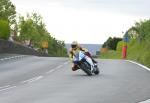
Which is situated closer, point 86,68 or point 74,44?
point 86,68

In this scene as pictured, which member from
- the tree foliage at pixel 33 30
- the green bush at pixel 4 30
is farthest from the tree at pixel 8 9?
the green bush at pixel 4 30

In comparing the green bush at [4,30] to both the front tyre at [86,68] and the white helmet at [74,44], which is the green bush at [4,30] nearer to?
the white helmet at [74,44]

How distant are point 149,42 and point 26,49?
→ 1584 cm

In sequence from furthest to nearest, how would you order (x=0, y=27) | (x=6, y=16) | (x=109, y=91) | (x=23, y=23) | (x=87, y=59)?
(x=23, y=23) → (x=6, y=16) → (x=0, y=27) → (x=87, y=59) → (x=109, y=91)

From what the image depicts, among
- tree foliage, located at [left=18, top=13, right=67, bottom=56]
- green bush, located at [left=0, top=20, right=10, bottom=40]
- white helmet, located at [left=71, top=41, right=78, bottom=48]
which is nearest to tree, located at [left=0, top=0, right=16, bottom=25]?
tree foliage, located at [left=18, top=13, right=67, bottom=56]

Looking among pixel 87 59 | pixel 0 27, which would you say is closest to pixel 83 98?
pixel 87 59

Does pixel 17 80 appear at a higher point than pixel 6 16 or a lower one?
lower

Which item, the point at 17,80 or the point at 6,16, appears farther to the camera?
the point at 6,16

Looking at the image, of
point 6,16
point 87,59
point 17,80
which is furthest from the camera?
point 6,16

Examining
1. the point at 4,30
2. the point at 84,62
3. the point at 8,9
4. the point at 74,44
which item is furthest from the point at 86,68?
the point at 8,9

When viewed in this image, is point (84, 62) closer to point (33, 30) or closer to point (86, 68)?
point (86, 68)

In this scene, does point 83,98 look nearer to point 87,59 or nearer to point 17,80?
point 17,80

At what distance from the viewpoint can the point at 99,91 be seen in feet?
56.6

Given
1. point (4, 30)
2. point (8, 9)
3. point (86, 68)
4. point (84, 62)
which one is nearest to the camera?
point (86, 68)
